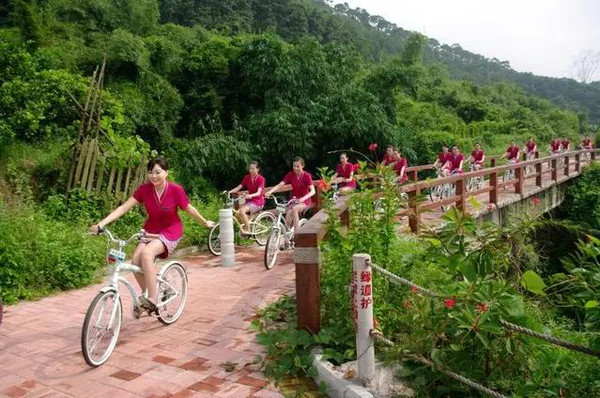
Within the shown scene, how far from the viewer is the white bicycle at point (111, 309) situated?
3.97 m

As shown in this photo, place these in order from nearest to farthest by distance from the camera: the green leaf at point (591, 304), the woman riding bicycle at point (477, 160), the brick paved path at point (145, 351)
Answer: the green leaf at point (591, 304) → the brick paved path at point (145, 351) → the woman riding bicycle at point (477, 160)

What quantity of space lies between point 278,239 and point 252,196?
0.99 metres

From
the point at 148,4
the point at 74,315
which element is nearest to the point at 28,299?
the point at 74,315

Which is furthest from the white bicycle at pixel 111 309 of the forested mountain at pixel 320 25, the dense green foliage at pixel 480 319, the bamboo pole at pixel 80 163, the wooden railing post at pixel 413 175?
the forested mountain at pixel 320 25

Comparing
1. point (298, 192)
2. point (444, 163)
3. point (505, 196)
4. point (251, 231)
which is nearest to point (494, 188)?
point (505, 196)

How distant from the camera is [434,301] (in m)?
3.37

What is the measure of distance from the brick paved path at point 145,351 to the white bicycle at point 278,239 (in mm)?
972

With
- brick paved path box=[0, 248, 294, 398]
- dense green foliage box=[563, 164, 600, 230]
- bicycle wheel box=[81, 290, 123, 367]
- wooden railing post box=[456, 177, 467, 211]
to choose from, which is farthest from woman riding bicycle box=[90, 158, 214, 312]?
dense green foliage box=[563, 164, 600, 230]

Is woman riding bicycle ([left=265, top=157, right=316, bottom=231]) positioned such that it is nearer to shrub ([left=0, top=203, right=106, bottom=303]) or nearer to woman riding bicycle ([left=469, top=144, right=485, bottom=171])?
shrub ([left=0, top=203, right=106, bottom=303])

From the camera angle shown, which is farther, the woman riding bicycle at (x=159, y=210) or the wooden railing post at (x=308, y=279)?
the woman riding bicycle at (x=159, y=210)

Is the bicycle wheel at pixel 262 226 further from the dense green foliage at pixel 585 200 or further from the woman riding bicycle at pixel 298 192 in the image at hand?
the dense green foliage at pixel 585 200

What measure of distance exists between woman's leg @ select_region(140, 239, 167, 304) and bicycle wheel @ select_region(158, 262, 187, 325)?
0.20 m

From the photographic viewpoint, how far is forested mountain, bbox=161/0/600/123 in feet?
106

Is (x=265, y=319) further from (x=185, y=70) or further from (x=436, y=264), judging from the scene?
(x=185, y=70)
